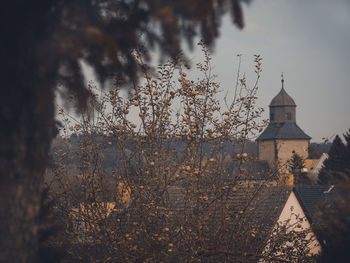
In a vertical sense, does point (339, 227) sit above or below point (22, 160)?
below

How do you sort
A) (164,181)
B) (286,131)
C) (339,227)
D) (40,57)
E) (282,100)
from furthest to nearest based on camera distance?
1. (286,131)
2. (282,100)
3. (164,181)
4. (339,227)
5. (40,57)

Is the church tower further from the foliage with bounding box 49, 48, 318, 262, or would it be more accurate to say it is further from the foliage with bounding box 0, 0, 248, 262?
the foliage with bounding box 0, 0, 248, 262

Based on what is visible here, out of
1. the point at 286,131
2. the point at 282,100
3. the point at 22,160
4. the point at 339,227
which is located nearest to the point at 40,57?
the point at 22,160

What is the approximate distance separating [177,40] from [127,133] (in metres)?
3.70

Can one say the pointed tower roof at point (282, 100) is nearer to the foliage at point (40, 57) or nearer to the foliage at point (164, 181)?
the foliage at point (164, 181)

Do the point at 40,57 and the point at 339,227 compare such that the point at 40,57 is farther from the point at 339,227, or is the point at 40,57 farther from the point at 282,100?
the point at 282,100

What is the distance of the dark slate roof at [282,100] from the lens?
60562mm

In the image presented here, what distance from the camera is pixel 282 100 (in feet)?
199

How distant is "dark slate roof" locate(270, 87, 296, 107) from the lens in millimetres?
60562

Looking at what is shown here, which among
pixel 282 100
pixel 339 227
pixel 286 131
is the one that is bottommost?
pixel 339 227

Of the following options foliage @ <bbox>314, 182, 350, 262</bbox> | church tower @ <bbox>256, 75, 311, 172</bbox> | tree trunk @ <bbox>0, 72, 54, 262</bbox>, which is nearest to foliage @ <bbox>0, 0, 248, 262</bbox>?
tree trunk @ <bbox>0, 72, 54, 262</bbox>

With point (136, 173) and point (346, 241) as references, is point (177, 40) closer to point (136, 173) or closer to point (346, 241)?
point (346, 241)

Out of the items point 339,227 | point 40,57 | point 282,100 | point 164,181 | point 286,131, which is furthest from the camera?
point 286,131

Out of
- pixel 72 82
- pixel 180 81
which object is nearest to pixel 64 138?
pixel 180 81
